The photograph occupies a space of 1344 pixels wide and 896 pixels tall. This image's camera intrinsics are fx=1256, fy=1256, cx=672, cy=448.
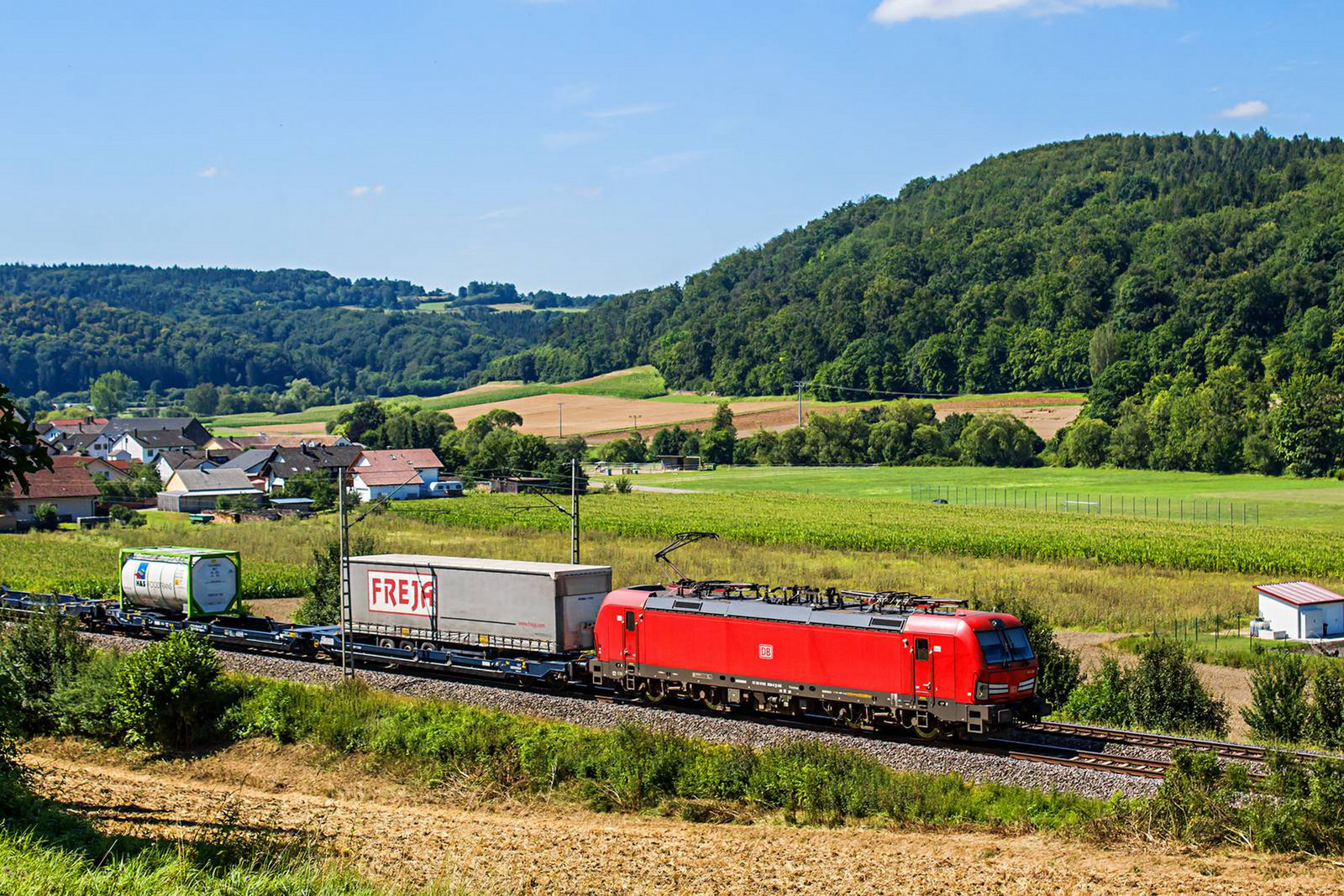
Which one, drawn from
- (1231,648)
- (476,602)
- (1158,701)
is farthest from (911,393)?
(1158,701)

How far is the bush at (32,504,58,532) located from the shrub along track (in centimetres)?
6086

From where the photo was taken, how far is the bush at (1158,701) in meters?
30.7

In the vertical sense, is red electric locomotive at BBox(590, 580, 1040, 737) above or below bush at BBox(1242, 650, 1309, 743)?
above

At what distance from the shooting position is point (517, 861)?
69.4 feet

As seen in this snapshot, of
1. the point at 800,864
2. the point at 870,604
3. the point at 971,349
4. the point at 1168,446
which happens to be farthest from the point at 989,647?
the point at 971,349

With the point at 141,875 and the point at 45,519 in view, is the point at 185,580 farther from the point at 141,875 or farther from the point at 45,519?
the point at 45,519

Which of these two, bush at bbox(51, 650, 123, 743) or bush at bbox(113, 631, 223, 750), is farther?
bush at bbox(51, 650, 123, 743)

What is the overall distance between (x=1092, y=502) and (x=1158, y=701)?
7189 centimetres

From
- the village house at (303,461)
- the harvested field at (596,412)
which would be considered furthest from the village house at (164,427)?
the harvested field at (596,412)

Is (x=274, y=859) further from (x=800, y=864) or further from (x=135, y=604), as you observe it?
(x=135, y=604)

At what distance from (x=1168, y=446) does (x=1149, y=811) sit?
108844 millimetres

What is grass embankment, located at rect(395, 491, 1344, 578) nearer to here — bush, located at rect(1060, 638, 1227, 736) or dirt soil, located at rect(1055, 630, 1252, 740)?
dirt soil, located at rect(1055, 630, 1252, 740)

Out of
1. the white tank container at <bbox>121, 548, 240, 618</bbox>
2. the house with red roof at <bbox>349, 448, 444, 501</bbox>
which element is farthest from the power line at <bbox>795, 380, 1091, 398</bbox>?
the white tank container at <bbox>121, 548, 240, 618</bbox>

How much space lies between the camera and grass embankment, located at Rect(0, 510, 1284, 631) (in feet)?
176
